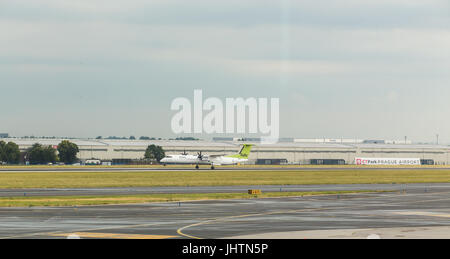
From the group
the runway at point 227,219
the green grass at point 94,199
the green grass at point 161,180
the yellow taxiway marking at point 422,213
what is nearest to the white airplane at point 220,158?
the green grass at point 161,180

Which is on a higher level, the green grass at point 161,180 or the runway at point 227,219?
the runway at point 227,219

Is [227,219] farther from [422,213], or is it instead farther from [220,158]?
[220,158]

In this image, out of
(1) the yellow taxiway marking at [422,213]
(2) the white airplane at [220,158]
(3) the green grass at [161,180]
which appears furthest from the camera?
(2) the white airplane at [220,158]

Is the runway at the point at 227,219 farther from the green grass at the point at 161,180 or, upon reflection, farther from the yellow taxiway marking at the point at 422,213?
the green grass at the point at 161,180

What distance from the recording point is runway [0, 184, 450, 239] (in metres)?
36.3

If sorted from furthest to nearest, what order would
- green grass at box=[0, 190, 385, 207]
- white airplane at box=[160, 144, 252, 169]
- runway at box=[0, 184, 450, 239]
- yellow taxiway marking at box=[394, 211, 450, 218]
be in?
white airplane at box=[160, 144, 252, 169]
green grass at box=[0, 190, 385, 207]
yellow taxiway marking at box=[394, 211, 450, 218]
runway at box=[0, 184, 450, 239]

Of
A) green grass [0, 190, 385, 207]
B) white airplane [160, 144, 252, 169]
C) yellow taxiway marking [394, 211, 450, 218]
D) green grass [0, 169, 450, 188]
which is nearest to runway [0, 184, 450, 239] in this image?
yellow taxiway marking [394, 211, 450, 218]

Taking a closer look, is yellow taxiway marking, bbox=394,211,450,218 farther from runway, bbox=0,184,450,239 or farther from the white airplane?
the white airplane

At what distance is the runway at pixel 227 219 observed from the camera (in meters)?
36.3

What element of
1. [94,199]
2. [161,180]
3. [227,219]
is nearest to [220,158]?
[161,180]

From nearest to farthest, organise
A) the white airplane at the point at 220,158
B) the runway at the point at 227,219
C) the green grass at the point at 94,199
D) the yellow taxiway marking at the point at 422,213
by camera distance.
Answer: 1. the runway at the point at 227,219
2. the yellow taxiway marking at the point at 422,213
3. the green grass at the point at 94,199
4. the white airplane at the point at 220,158

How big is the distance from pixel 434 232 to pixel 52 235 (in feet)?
61.6

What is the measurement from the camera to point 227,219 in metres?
44.2
